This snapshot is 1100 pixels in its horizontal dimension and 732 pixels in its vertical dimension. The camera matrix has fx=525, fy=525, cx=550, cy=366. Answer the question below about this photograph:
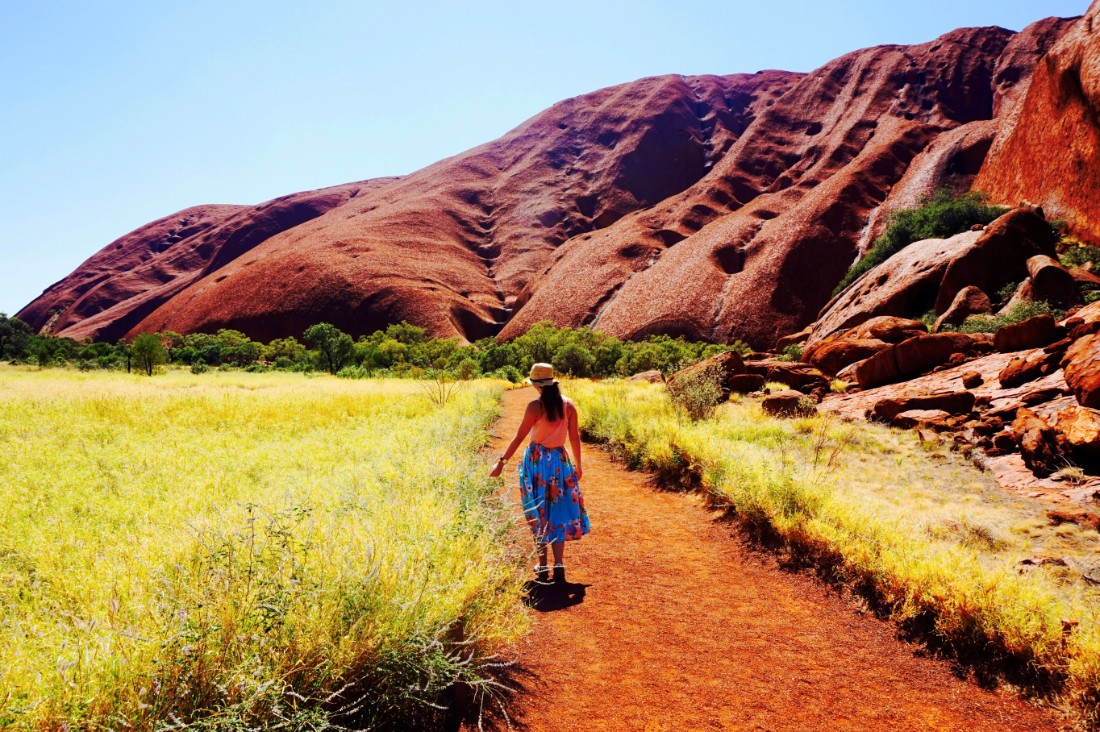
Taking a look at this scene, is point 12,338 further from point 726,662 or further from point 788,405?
point 726,662

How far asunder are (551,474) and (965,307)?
22.2m

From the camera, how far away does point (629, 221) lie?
244 ft

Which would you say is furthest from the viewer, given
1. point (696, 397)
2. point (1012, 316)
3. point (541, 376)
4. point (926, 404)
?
point (1012, 316)

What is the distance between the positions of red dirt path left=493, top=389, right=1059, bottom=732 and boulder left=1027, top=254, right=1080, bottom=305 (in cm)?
2053

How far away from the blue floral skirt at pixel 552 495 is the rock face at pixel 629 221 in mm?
45637

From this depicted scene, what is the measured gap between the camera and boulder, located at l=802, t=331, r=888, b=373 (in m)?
16.9

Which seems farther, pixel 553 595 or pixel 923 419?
pixel 923 419

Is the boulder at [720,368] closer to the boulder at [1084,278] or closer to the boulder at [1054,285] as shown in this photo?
the boulder at [1054,285]

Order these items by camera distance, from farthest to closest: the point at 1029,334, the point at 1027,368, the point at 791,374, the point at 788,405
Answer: the point at 791,374 → the point at 788,405 → the point at 1029,334 → the point at 1027,368

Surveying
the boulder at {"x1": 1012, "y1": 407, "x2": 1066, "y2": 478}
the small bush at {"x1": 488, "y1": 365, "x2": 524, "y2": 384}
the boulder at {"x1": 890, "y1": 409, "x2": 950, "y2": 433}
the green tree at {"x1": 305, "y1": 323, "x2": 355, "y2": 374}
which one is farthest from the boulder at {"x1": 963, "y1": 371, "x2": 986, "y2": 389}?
the green tree at {"x1": 305, "y1": 323, "x2": 355, "y2": 374}

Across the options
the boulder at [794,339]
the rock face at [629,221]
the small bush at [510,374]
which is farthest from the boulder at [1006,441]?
the rock face at [629,221]

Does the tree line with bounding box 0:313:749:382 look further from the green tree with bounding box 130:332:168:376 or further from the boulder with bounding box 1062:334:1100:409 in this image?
the boulder with bounding box 1062:334:1100:409

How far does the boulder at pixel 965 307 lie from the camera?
1967 centimetres

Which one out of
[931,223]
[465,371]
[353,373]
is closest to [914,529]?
[465,371]
